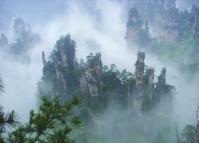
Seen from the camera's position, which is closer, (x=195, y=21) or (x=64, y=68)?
(x=64, y=68)

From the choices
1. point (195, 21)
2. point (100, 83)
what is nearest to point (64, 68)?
point (100, 83)

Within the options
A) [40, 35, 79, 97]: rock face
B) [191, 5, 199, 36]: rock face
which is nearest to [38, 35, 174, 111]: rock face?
[40, 35, 79, 97]: rock face

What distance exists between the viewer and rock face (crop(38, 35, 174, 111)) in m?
90.3

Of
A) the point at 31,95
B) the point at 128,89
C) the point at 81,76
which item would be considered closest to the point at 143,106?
the point at 128,89

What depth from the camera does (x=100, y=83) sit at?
299 feet

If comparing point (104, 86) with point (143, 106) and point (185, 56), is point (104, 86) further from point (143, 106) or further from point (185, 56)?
point (185, 56)

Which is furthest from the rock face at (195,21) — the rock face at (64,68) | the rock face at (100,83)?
the rock face at (64,68)

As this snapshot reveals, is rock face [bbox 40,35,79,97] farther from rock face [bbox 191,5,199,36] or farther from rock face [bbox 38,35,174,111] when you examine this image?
rock face [bbox 191,5,199,36]

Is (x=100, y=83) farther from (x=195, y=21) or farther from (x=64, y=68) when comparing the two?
(x=195, y=21)

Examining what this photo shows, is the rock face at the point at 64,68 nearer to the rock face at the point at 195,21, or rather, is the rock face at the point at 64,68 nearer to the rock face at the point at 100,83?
the rock face at the point at 100,83

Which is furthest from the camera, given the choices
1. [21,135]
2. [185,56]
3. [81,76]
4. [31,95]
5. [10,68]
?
[10,68]

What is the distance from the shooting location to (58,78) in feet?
318

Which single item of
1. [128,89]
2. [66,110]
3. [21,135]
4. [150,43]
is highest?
[150,43]

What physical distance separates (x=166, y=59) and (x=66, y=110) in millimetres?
139903
